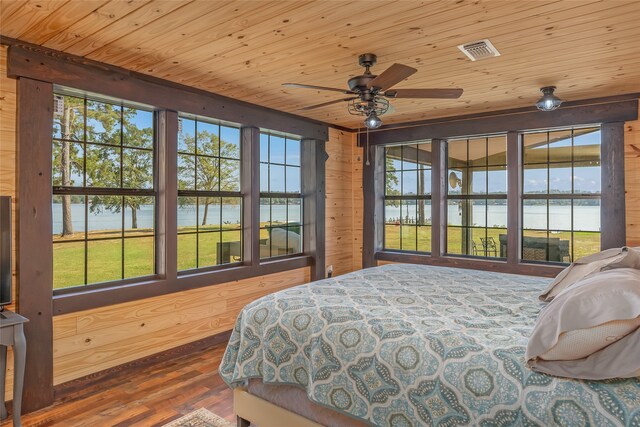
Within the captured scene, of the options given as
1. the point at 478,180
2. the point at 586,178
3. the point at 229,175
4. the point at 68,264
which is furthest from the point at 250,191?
the point at 586,178

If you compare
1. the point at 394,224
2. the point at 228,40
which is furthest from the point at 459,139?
the point at 228,40

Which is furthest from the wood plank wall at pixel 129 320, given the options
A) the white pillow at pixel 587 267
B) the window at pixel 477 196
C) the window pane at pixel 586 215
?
the window pane at pixel 586 215

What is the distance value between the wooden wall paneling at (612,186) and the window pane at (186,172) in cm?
403

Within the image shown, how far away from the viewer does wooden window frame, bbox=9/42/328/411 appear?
103 inches

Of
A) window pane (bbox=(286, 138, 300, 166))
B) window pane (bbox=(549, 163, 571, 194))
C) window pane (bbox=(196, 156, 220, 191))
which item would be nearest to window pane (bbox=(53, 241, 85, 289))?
window pane (bbox=(196, 156, 220, 191))

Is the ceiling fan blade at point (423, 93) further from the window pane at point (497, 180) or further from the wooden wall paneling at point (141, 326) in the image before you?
the wooden wall paneling at point (141, 326)

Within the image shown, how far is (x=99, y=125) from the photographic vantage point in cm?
318

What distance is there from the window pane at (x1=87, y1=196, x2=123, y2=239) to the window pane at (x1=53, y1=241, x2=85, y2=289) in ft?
0.46

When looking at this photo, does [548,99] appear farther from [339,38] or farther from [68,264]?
[68,264]

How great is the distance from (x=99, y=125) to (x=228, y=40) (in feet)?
4.51

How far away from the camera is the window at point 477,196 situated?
15.4ft

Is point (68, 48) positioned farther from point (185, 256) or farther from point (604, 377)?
point (604, 377)

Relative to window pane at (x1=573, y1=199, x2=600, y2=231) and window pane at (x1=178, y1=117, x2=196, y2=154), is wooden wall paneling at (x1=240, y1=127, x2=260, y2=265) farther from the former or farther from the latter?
window pane at (x1=573, y1=199, x2=600, y2=231)

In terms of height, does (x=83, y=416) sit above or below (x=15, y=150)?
below
